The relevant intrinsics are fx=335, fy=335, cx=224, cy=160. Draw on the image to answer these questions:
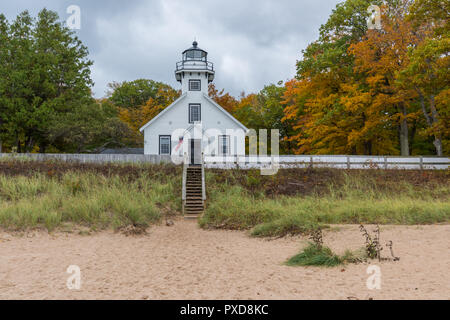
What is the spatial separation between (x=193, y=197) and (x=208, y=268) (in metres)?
10.1

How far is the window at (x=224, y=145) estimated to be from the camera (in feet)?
90.6

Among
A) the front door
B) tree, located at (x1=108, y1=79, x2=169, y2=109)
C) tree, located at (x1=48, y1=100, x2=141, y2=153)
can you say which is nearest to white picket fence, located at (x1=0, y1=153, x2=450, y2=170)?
the front door

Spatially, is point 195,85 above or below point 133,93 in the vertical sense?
below

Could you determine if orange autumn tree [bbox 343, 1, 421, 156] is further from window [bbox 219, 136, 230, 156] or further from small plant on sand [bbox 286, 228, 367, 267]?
small plant on sand [bbox 286, 228, 367, 267]

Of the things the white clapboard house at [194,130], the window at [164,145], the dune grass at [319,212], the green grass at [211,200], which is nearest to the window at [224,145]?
the white clapboard house at [194,130]

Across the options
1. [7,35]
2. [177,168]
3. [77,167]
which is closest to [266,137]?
[177,168]

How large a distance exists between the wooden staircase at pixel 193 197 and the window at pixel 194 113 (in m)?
7.43

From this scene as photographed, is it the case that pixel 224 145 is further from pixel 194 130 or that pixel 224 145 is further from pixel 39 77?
pixel 39 77

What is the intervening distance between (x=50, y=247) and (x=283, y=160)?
16743 millimetres

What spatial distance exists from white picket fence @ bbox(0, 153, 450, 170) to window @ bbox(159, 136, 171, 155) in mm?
3114

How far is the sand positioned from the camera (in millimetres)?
5797

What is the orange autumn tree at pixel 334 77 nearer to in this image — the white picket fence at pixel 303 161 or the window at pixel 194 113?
the white picket fence at pixel 303 161

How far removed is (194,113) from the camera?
2788cm

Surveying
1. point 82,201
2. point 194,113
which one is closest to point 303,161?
point 194,113
